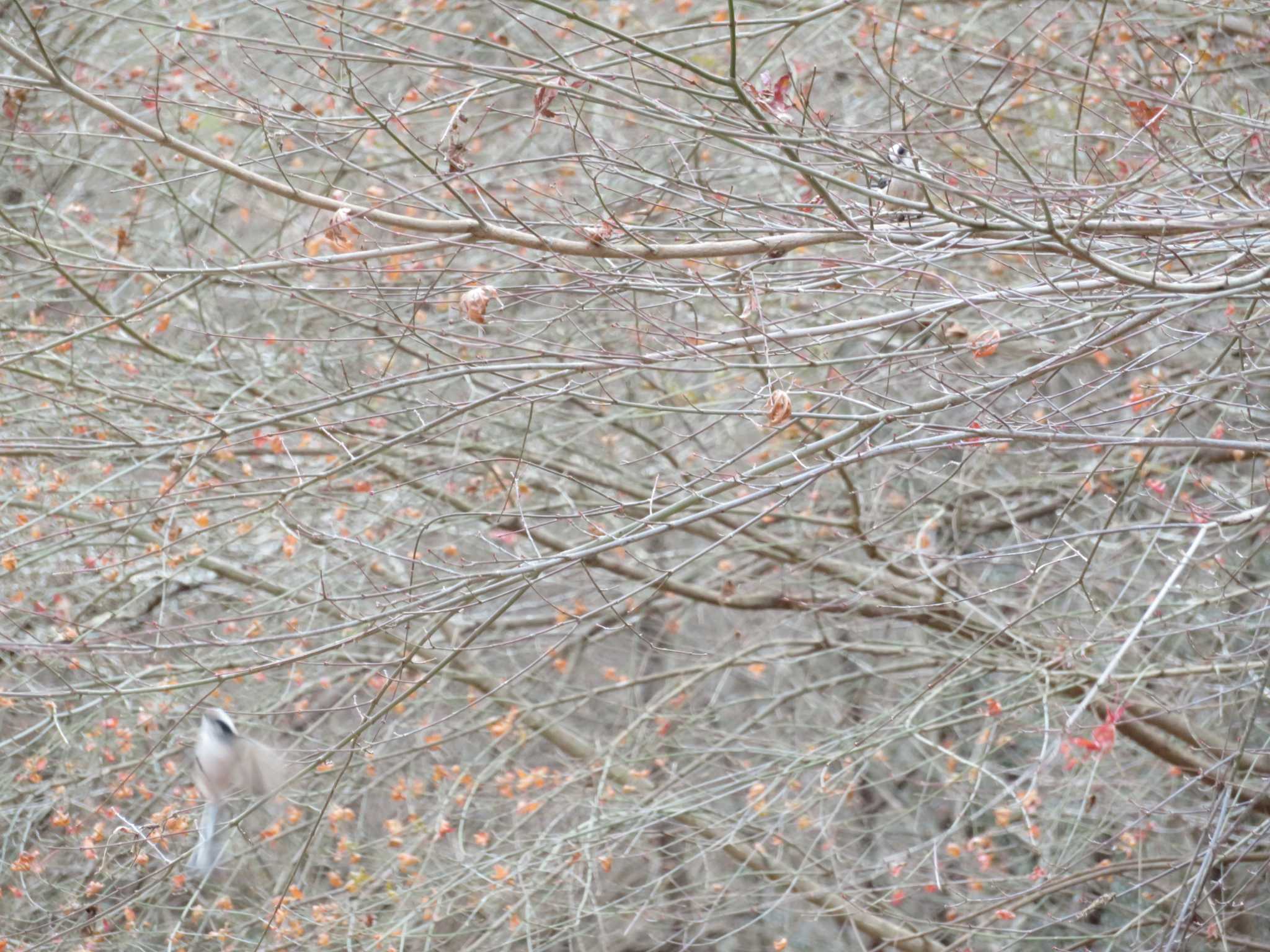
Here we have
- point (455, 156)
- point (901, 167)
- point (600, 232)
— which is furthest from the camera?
point (600, 232)

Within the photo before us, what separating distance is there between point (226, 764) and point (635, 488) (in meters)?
2.28

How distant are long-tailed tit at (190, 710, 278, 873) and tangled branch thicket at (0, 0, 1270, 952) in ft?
0.34

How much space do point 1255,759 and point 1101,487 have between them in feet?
6.74

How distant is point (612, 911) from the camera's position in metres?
4.82

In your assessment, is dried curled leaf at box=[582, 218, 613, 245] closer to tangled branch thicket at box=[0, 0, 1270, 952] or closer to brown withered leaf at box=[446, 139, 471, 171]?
tangled branch thicket at box=[0, 0, 1270, 952]

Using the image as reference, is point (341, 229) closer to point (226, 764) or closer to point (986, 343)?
point (986, 343)

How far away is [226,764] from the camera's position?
142 inches

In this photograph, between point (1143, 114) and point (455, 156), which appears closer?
point (455, 156)

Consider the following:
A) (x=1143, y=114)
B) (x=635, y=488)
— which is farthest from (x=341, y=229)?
(x=635, y=488)

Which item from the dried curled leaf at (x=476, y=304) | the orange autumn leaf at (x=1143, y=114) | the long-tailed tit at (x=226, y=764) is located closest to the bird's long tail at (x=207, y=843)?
the long-tailed tit at (x=226, y=764)

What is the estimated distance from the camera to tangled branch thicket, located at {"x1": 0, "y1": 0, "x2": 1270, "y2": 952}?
9.90 feet

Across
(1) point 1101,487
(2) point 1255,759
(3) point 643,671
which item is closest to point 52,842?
(3) point 643,671

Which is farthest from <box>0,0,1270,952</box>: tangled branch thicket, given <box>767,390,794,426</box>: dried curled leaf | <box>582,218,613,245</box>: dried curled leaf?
<box>767,390,794,426</box>: dried curled leaf

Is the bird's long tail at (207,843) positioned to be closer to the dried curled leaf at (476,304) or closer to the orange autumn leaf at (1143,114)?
the dried curled leaf at (476,304)
